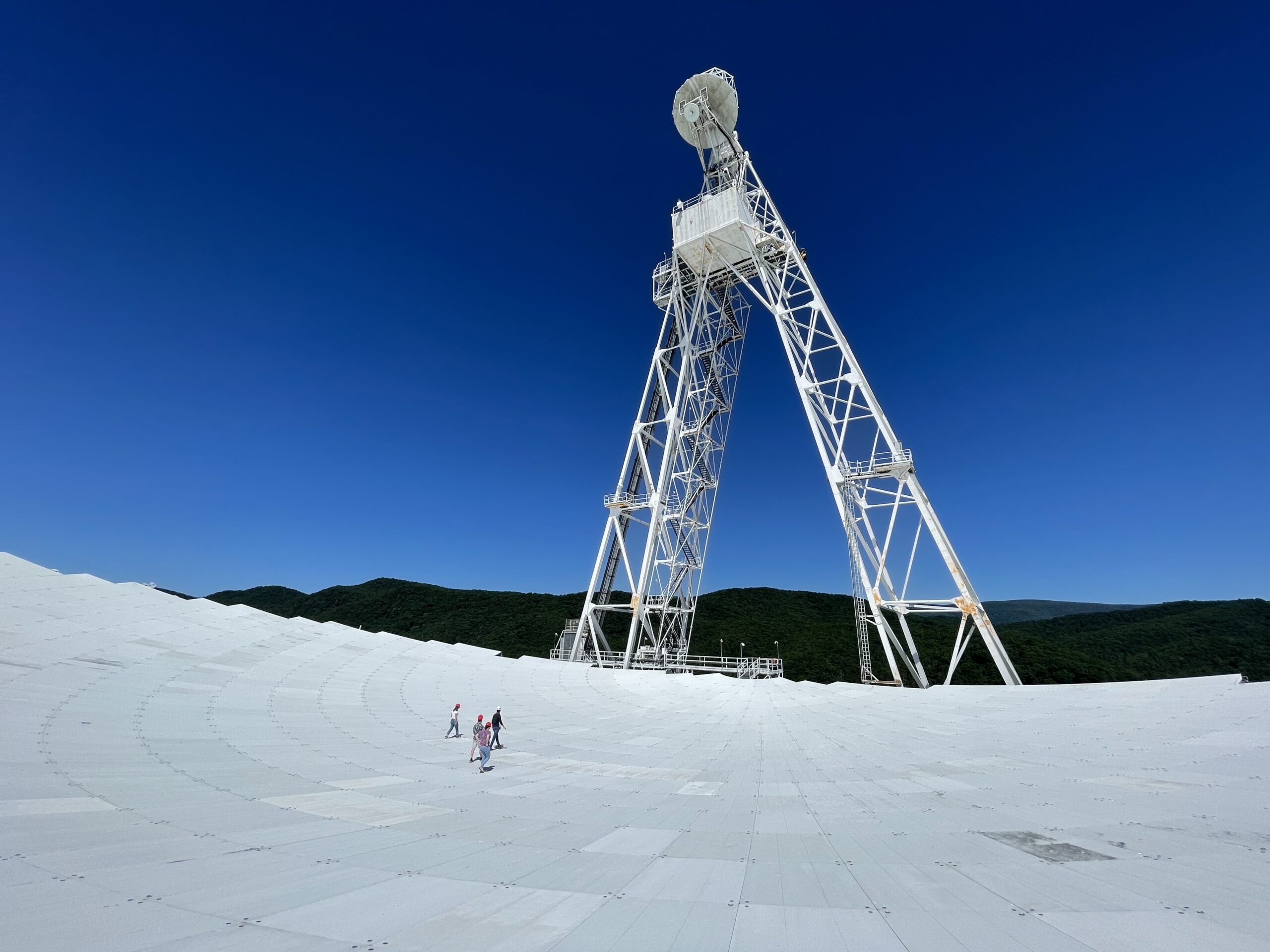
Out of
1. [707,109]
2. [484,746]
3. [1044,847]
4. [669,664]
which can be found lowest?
[669,664]

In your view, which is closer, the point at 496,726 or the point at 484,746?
the point at 484,746

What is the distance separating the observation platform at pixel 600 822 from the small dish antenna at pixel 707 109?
33523 millimetres

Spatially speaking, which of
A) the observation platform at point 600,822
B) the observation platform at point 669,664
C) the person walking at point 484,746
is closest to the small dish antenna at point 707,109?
the observation platform at point 669,664

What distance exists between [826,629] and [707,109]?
195 feet

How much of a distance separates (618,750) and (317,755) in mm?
5898

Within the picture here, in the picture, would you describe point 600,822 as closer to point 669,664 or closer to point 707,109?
point 669,664

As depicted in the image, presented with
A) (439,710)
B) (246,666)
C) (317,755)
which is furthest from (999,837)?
(246,666)

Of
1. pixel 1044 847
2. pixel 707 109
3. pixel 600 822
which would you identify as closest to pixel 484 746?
pixel 600 822

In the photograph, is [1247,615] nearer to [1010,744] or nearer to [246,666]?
[1010,744]

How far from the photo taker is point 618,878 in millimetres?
4965

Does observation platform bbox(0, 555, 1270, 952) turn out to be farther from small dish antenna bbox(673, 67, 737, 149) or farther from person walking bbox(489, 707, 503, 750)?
small dish antenna bbox(673, 67, 737, 149)

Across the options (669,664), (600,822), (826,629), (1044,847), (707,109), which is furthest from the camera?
(826,629)

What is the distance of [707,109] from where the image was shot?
32000mm

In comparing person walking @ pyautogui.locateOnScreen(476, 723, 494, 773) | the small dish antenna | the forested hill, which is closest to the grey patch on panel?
person walking @ pyautogui.locateOnScreen(476, 723, 494, 773)
